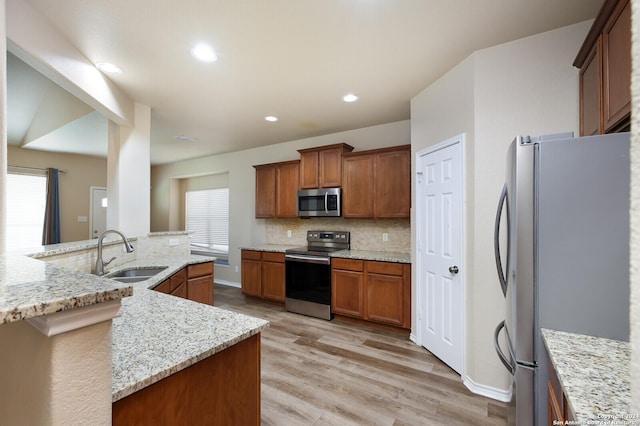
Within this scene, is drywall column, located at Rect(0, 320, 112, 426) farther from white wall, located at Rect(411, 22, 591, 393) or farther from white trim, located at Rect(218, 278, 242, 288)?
white trim, located at Rect(218, 278, 242, 288)

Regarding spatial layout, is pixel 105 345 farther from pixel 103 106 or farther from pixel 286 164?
pixel 286 164

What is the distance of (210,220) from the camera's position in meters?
6.07

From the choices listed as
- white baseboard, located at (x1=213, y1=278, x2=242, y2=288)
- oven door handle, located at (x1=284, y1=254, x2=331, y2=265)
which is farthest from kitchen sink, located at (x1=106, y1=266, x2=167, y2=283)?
white baseboard, located at (x1=213, y1=278, x2=242, y2=288)

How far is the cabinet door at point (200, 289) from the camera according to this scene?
2939 mm

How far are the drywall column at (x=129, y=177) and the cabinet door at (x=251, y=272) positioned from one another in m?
1.65

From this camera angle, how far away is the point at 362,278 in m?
3.38

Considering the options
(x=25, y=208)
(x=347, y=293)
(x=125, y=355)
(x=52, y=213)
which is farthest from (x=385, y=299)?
(x=25, y=208)

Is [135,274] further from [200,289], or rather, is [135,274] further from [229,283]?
[229,283]

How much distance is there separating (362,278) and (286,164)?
2.15 m

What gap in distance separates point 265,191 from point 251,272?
135 centimetres

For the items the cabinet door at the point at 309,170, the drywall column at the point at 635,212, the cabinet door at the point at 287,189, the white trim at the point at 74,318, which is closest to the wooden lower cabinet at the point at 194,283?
the cabinet door at the point at 287,189

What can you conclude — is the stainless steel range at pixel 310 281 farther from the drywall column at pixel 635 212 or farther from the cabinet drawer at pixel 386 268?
the drywall column at pixel 635 212

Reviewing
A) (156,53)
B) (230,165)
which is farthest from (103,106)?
(230,165)

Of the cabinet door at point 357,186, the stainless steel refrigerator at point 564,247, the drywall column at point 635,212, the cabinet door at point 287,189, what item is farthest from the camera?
the cabinet door at point 287,189
